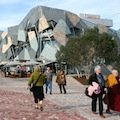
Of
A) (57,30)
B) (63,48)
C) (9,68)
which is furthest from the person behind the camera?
(57,30)

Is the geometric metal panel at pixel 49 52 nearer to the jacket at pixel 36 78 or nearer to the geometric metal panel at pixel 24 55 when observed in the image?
the geometric metal panel at pixel 24 55

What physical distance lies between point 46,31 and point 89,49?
34.2 metres

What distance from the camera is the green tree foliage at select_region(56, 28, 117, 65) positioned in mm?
53281

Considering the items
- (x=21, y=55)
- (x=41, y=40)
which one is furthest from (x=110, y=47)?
(x=21, y=55)

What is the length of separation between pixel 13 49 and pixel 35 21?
13993 millimetres

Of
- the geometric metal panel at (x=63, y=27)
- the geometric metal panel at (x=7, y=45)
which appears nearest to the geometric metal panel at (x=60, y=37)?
the geometric metal panel at (x=63, y=27)

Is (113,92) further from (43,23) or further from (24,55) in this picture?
(24,55)

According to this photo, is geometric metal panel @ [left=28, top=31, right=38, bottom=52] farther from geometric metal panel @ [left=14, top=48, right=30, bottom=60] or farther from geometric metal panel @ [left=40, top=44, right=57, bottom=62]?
geometric metal panel @ [left=40, top=44, right=57, bottom=62]

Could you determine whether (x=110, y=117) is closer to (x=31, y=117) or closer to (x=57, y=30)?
(x=31, y=117)

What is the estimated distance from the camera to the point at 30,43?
91.6 meters

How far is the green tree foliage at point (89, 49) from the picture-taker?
53281mm

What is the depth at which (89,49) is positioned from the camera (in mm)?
53500

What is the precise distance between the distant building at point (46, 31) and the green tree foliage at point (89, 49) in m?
25.0

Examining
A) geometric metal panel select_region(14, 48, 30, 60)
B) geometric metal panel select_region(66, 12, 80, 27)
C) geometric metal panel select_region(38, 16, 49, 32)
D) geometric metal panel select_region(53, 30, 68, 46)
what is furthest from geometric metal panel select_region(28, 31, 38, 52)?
geometric metal panel select_region(66, 12, 80, 27)
